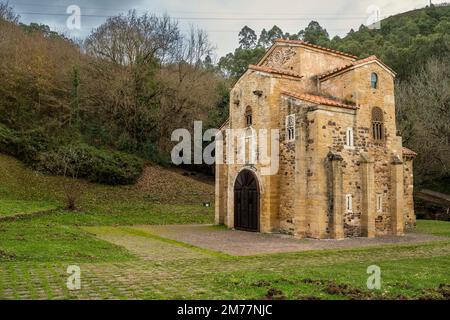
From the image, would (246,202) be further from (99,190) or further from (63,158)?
(63,158)

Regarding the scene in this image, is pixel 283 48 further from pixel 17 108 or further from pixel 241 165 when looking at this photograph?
pixel 17 108

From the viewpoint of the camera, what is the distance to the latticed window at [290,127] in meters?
18.9

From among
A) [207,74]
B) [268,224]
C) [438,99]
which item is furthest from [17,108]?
[438,99]

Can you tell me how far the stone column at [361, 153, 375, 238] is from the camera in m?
17.9

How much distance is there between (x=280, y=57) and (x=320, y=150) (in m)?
7.35

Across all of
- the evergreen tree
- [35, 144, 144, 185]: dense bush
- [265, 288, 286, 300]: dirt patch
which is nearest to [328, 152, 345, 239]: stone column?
[265, 288, 286, 300]: dirt patch

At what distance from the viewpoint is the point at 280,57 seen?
22.2 meters

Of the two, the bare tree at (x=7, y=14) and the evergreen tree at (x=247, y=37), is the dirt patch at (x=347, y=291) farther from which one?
the evergreen tree at (x=247, y=37)

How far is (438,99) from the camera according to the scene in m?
34.4

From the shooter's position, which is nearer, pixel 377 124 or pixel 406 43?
pixel 377 124

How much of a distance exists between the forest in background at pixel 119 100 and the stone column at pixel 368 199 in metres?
19.0

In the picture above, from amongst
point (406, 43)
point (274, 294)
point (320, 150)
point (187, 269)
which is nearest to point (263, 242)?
point (320, 150)
